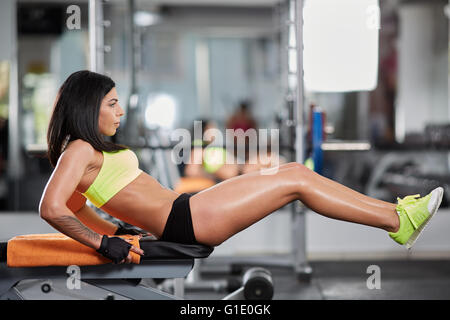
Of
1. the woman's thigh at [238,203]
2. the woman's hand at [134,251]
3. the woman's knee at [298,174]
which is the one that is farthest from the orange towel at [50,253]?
the woman's knee at [298,174]

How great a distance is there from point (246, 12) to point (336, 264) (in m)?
4.29

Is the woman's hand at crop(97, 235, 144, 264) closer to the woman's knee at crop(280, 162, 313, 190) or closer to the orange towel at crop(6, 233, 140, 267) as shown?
the orange towel at crop(6, 233, 140, 267)

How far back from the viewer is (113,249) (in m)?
1.67

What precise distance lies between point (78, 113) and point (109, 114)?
10cm

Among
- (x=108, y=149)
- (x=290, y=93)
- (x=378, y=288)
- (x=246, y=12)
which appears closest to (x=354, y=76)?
(x=290, y=93)

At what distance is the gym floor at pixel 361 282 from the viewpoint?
2.73 m

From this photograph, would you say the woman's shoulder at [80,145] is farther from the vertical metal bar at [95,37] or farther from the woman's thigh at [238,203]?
the vertical metal bar at [95,37]

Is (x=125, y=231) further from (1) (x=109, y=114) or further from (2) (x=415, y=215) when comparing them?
(2) (x=415, y=215)

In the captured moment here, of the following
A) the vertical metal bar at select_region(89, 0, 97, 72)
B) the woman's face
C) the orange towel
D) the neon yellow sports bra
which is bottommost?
the orange towel

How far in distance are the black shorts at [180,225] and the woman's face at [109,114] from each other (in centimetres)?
34

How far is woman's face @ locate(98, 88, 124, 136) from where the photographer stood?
1823 mm

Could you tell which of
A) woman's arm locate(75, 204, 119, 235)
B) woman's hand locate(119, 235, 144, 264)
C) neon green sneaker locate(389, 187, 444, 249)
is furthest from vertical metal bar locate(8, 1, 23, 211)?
neon green sneaker locate(389, 187, 444, 249)

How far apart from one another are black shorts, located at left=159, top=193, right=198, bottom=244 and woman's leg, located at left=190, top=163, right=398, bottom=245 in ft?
0.06

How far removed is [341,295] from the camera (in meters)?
2.75
